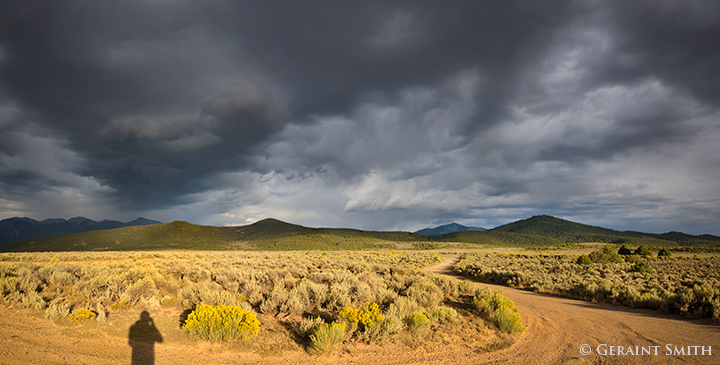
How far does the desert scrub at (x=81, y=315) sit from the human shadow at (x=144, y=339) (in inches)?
47.2

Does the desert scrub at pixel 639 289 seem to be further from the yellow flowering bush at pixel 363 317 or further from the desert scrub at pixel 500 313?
the yellow flowering bush at pixel 363 317

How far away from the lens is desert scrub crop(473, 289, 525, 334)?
9.11 m

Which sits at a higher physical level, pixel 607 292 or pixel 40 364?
pixel 40 364

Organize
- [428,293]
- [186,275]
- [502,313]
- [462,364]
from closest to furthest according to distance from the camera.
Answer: [462,364], [502,313], [428,293], [186,275]

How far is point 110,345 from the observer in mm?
6953

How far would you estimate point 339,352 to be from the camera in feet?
23.6

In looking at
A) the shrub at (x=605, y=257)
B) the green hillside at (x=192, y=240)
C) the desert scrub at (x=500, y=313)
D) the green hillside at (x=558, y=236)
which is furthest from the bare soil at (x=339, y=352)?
the green hillside at (x=558, y=236)

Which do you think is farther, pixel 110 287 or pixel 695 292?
pixel 695 292

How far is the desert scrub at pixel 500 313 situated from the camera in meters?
9.11

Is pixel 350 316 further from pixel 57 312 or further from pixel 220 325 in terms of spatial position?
pixel 57 312

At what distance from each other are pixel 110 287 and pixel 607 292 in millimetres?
Result: 22348

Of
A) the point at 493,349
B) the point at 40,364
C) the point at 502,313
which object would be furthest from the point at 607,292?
the point at 40,364

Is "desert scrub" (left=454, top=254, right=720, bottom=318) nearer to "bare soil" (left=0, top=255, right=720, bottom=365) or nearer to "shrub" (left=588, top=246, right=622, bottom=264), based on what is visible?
"bare soil" (left=0, top=255, right=720, bottom=365)

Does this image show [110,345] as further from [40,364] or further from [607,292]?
[607,292]
